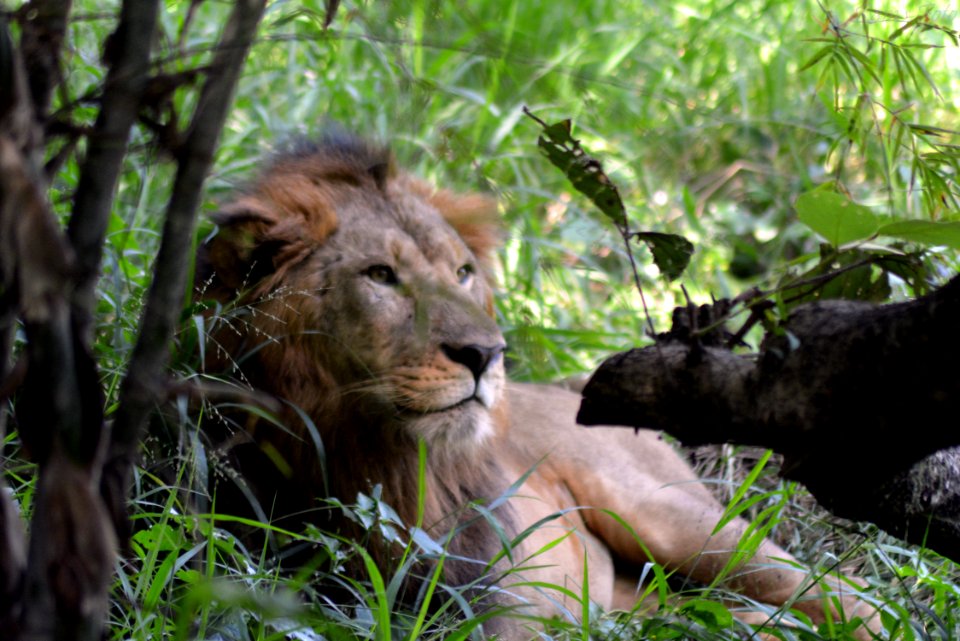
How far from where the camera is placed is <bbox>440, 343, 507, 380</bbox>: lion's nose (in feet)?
7.79

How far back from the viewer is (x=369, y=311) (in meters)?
2.50

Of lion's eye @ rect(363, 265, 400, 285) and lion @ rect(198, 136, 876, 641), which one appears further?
lion's eye @ rect(363, 265, 400, 285)

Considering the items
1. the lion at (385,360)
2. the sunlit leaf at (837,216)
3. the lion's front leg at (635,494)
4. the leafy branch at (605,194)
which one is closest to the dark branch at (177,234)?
the leafy branch at (605,194)

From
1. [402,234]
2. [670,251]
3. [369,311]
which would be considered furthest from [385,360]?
[670,251]

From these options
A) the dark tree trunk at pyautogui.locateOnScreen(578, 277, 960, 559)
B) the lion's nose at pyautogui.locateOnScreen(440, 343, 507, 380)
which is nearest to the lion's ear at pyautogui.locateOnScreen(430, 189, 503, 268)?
the lion's nose at pyautogui.locateOnScreen(440, 343, 507, 380)

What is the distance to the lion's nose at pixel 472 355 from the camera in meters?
2.37

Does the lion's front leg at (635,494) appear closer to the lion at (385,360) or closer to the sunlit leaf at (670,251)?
the lion at (385,360)

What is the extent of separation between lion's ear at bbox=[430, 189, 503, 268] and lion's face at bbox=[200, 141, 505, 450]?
0.73 ft

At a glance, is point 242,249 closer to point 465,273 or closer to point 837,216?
point 465,273

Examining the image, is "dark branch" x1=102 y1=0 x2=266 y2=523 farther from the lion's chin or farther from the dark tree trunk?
the lion's chin

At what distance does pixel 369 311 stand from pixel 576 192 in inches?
104

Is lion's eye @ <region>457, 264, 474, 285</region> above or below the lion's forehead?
below

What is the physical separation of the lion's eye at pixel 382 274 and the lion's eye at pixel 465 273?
0.26 meters

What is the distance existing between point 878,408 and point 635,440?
225cm
